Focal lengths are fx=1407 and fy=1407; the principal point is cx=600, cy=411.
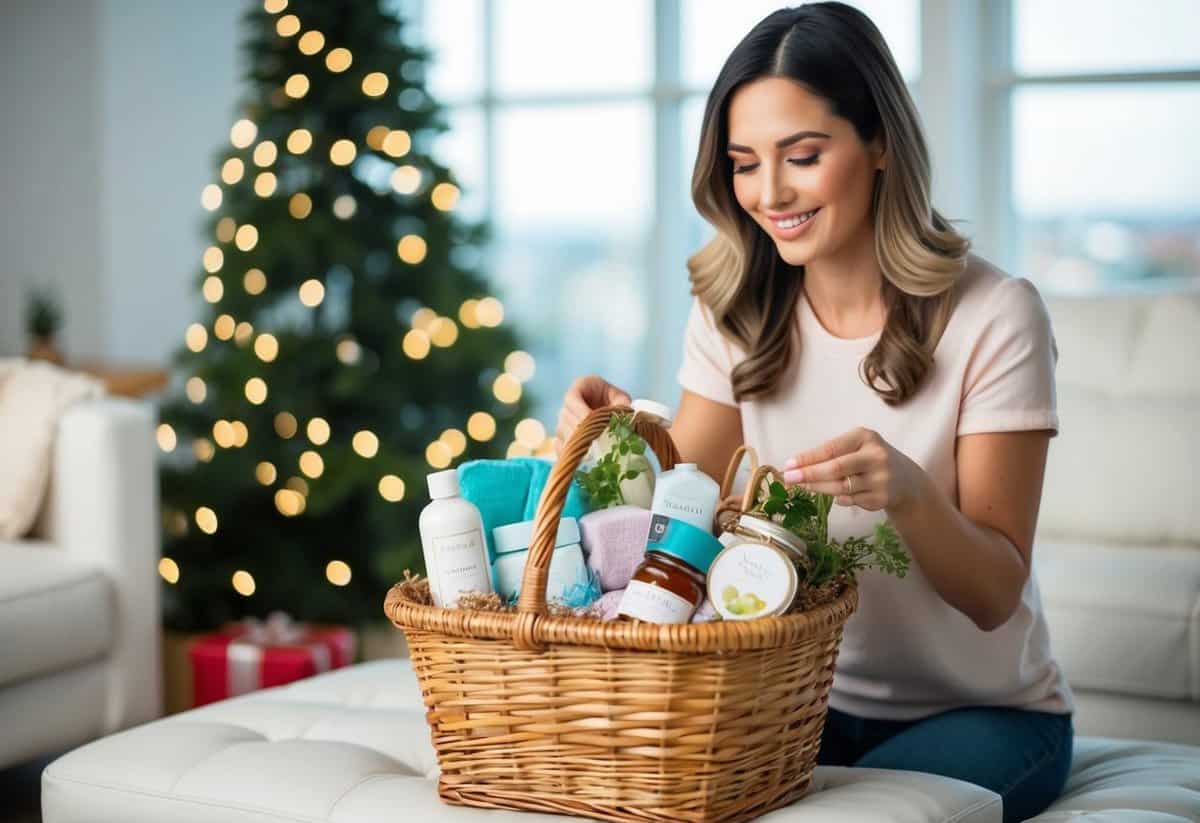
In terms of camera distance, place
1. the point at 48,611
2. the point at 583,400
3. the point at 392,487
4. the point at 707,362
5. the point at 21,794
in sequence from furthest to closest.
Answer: the point at 392,487
the point at 21,794
the point at 48,611
the point at 707,362
the point at 583,400

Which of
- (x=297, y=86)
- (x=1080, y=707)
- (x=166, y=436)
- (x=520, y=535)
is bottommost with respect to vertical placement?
(x=1080, y=707)

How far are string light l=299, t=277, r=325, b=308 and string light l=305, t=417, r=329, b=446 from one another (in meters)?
0.29

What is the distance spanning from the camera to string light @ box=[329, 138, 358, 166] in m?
3.40

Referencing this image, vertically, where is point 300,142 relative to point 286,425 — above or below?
above

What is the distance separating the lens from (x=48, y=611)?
8.64 ft

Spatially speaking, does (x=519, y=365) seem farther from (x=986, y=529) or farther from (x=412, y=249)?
(x=986, y=529)

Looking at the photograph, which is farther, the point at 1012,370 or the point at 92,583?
the point at 92,583

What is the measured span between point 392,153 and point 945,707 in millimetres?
2211

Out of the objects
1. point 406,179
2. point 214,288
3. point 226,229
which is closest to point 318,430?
point 214,288

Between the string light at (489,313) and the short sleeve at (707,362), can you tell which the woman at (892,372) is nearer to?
the short sleeve at (707,362)

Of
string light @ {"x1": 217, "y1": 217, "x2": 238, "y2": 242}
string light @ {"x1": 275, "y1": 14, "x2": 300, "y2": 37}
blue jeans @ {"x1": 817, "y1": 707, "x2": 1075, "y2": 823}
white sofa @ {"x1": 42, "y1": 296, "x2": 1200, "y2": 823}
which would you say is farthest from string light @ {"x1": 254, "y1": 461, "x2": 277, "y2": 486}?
blue jeans @ {"x1": 817, "y1": 707, "x2": 1075, "y2": 823}

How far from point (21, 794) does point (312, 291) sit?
1.31m

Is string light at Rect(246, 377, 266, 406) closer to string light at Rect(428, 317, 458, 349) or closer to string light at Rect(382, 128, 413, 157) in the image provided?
string light at Rect(428, 317, 458, 349)

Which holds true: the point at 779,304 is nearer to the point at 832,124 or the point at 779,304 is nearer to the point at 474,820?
the point at 832,124
